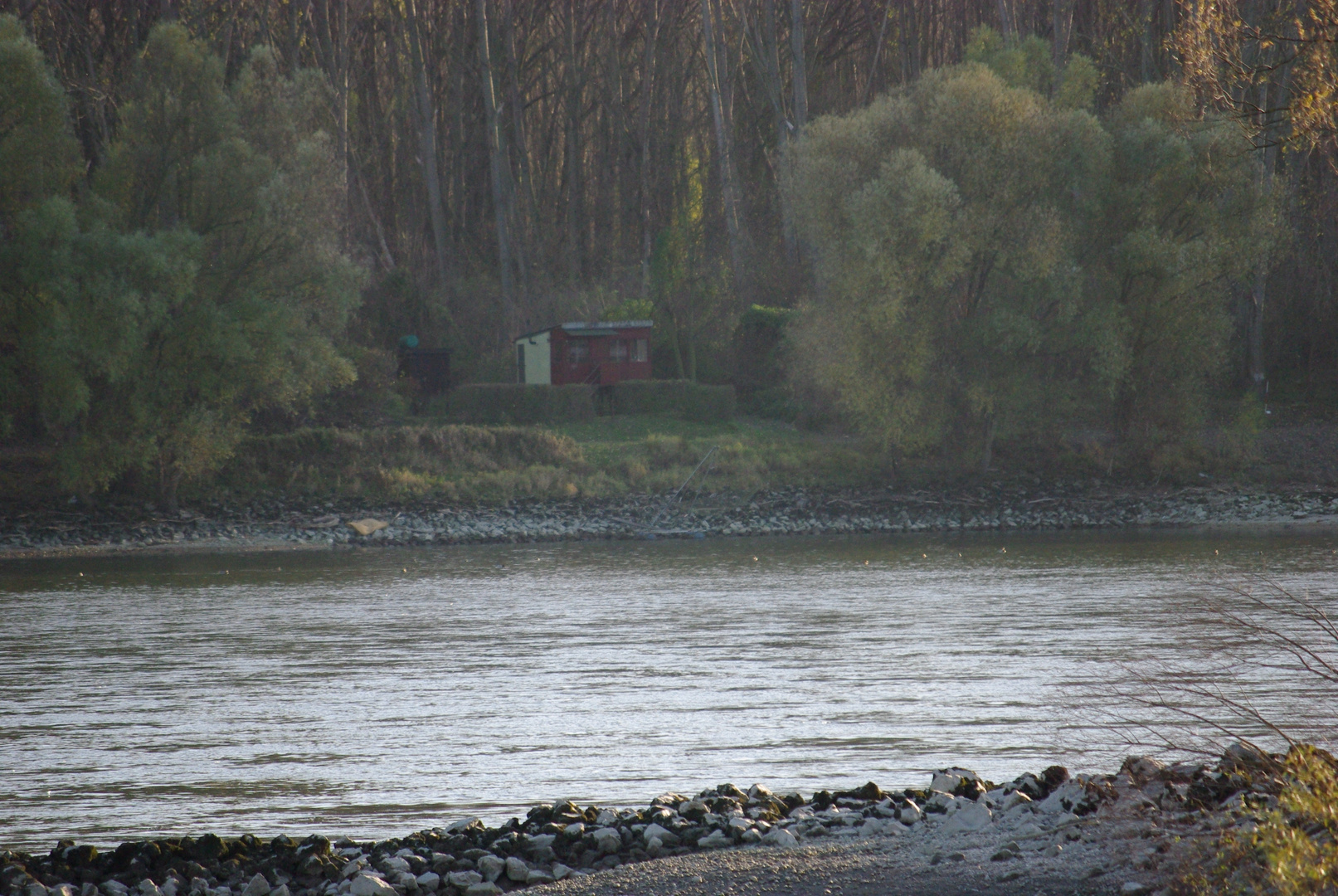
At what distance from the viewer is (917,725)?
11.4 metres

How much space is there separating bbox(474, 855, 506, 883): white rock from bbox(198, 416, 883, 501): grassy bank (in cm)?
2894

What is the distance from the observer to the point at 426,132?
53.1m

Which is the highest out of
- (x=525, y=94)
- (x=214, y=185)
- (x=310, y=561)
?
(x=525, y=94)

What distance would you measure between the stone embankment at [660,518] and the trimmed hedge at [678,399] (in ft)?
22.7

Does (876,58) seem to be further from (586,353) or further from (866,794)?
(866,794)

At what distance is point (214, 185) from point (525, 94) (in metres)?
32.6

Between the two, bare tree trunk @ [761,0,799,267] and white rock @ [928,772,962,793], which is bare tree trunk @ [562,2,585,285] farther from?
white rock @ [928,772,962,793]

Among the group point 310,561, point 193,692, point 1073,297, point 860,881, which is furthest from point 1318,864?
point 1073,297

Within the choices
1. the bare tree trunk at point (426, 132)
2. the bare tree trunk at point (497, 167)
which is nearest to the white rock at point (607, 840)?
the bare tree trunk at point (497, 167)

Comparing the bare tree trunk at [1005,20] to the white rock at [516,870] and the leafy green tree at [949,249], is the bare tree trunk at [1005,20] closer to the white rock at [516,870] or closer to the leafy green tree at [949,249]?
the leafy green tree at [949,249]

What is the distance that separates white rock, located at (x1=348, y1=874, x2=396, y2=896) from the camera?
22.3 ft

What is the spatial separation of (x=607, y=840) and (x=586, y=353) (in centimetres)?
4064

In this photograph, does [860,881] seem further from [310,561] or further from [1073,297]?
[1073,297]

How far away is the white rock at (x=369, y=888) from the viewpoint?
6.81 metres
